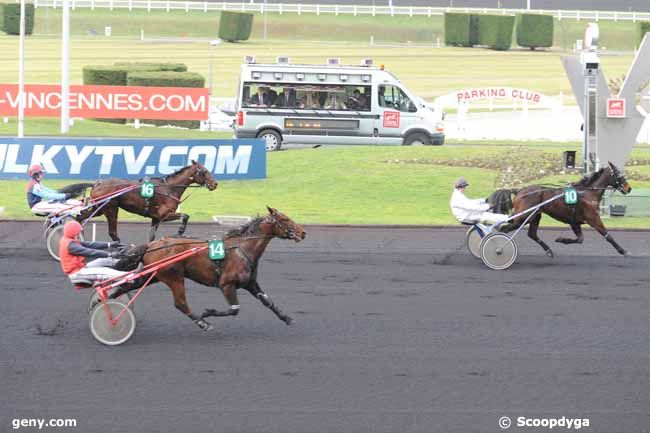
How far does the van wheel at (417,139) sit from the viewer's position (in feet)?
94.9

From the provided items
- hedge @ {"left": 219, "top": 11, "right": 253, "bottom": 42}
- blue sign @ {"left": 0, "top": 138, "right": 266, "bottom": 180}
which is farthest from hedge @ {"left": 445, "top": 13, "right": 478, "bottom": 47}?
blue sign @ {"left": 0, "top": 138, "right": 266, "bottom": 180}

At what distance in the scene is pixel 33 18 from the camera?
6450 centimetres

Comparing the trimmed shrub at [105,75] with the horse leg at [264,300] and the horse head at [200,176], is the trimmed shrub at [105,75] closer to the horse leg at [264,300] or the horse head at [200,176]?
the horse head at [200,176]

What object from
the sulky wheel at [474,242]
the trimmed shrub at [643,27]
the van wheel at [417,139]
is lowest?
the sulky wheel at [474,242]

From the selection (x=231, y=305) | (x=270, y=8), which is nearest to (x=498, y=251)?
(x=231, y=305)

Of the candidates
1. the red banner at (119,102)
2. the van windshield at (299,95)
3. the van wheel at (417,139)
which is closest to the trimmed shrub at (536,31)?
the red banner at (119,102)

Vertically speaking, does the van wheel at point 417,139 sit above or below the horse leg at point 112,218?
above

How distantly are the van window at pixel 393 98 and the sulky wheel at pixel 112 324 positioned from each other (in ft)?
62.1

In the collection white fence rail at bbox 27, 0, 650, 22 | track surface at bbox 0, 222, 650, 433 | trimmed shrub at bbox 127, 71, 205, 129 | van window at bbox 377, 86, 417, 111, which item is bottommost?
track surface at bbox 0, 222, 650, 433

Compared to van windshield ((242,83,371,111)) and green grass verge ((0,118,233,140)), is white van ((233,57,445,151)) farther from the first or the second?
green grass verge ((0,118,233,140))

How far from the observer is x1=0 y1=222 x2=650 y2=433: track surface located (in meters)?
8.43

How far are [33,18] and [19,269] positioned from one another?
5372cm

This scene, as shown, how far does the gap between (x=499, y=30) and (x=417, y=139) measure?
35.8 meters

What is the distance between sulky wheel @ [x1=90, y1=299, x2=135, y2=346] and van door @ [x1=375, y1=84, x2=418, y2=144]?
18870 mm
